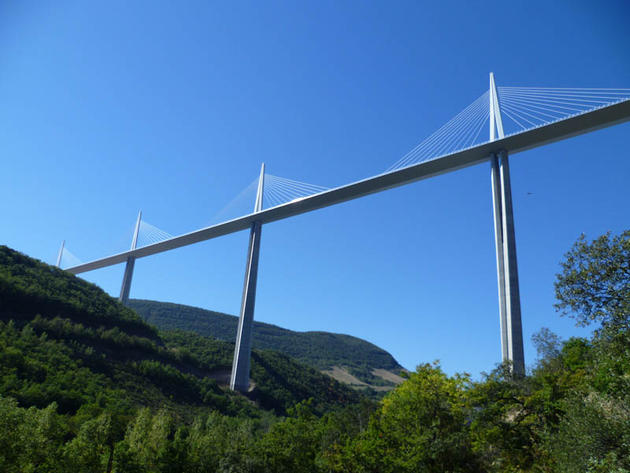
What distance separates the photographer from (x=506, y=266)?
2502 centimetres

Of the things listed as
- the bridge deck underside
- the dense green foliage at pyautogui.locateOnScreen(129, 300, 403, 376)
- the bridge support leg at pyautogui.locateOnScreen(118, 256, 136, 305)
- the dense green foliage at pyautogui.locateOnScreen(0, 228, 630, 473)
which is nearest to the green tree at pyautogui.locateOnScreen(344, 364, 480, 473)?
the dense green foliage at pyautogui.locateOnScreen(0, 228, 630, 473)

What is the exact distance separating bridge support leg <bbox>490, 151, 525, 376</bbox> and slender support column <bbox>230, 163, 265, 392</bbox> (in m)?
24.5

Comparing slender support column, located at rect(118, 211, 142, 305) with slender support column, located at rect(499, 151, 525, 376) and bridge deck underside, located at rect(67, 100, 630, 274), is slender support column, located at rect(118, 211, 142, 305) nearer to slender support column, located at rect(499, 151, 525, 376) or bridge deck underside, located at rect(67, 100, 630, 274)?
bridge deck underside, located at rect(67, 100, 630, 274)

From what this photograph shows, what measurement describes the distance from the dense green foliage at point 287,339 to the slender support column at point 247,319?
5390 centimetres

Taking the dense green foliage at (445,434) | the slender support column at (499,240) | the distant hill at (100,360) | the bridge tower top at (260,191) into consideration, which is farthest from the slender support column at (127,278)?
the slender support column at (499,240)

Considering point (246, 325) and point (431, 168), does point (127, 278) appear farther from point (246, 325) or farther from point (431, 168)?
point (431, 168)

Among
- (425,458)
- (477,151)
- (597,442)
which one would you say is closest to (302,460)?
(425,458)

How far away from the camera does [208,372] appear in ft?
153

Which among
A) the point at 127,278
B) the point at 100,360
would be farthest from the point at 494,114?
the point at 127,278

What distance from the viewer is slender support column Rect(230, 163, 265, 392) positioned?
42125mm

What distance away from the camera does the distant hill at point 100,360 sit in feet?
91.2

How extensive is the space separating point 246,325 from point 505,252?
86.2ft

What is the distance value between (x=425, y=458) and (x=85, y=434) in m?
13.5

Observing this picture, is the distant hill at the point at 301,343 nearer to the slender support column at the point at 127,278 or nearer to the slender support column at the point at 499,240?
the slender support column at the point at 127,278
